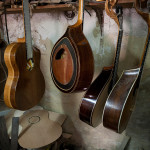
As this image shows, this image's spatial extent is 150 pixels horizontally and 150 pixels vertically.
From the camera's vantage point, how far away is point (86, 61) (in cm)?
93

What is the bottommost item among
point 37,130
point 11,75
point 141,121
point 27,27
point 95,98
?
point 37,130

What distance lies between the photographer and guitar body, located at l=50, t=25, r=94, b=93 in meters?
0.90

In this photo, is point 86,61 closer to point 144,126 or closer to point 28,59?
point 28,59

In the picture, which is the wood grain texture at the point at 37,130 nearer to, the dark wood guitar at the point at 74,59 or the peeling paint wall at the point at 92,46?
the peeling paint wall at the point at 92,46

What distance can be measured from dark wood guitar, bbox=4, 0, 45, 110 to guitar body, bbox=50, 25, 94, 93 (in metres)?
0.20

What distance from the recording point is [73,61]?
0.91 m

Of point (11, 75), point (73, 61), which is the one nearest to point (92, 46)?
point (73, 61)

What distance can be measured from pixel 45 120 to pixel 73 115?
0.32 m

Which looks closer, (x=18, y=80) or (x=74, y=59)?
(x=74, y=59)

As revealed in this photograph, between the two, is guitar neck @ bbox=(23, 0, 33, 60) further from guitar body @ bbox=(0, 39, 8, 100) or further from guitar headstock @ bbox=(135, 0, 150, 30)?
guitar headstock @ bbox=(135, 0, 150, 30)

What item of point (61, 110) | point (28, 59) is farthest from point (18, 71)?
point (61, 110)

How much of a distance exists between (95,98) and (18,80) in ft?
1.77

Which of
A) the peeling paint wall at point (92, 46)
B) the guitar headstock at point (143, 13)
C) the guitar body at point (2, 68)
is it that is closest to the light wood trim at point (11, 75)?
the guitar body at point (2, 68)

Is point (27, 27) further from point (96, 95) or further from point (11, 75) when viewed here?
point (96, 95)
